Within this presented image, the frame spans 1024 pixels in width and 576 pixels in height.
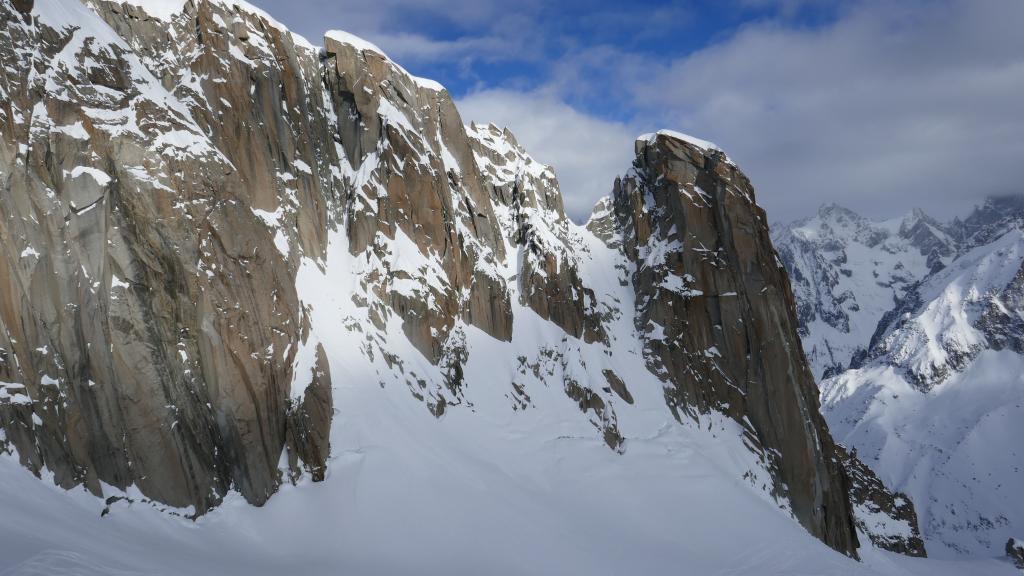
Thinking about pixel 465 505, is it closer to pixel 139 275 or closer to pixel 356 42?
pixel 139 275

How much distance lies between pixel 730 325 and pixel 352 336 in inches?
1622

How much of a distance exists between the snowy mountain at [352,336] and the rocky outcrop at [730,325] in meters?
0.34

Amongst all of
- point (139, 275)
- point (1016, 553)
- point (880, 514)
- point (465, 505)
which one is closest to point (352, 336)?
point (465, 505)

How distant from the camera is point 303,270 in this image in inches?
1957

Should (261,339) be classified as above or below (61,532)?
above

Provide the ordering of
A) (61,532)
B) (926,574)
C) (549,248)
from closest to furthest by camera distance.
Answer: (61,532), (549,248), (926,574)

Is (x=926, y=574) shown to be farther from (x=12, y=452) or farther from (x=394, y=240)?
(x=12, y=452)

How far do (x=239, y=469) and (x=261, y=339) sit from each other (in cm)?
740

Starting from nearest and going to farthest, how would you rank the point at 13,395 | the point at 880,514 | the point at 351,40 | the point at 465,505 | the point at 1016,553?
1. the point at 13,395
2. the point at 465,505
3. the point at 351,40
4. the point at 880,514
5. the point at 1016,553

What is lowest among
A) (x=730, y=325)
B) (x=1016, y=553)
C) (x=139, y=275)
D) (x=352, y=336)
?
(x=1016, y=553)

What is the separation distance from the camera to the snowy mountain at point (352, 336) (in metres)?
32.5

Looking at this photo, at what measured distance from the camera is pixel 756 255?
240ft

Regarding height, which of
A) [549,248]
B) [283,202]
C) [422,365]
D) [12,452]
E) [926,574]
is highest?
[549,248]

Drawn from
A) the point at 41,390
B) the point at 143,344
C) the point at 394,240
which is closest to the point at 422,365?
the point at 394,240
